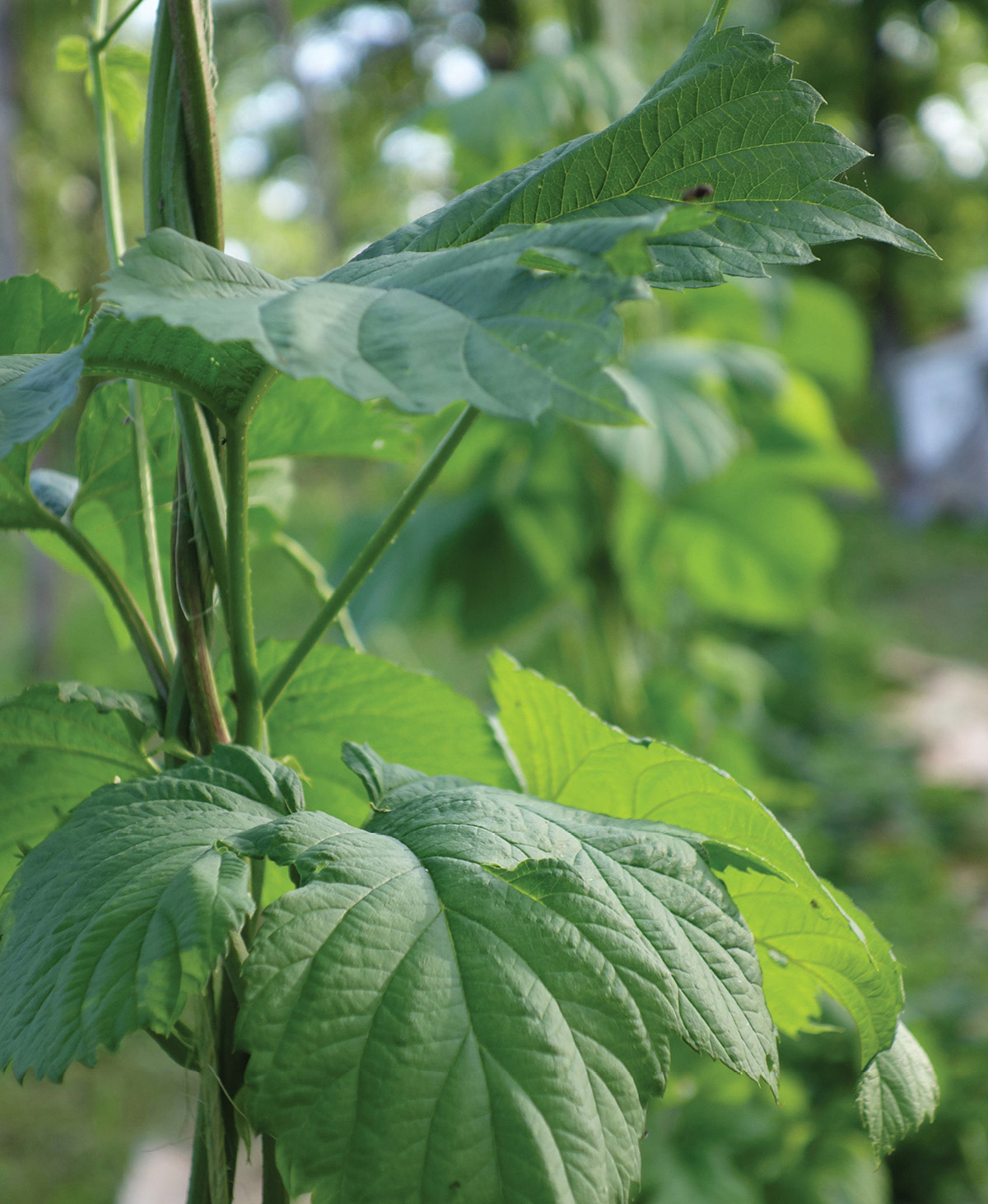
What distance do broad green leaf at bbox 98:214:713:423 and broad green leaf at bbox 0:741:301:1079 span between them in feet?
0.38

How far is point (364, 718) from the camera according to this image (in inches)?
13.4

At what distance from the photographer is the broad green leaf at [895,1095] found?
0.26 metres

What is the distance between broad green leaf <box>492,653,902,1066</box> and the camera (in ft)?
0.87

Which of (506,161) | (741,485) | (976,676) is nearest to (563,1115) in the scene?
(506,161)

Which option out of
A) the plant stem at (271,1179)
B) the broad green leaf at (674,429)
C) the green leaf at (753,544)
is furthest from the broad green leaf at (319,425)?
the green leaf at (753,544)

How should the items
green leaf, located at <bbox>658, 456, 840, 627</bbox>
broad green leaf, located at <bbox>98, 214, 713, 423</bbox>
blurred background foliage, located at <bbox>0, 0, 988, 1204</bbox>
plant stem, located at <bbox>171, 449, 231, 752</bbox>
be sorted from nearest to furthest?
broad green leaf, located at <bbox>98, 214, 713, 423</bbox>, plant stem, located at <bbox>171, 449, 231, 752</bbox>, blurred background foliage, located at <bbox>0, 0, 988, 1204</bbox>, green leaf, located at <bbox>658, 456, 840, 627</bbox>

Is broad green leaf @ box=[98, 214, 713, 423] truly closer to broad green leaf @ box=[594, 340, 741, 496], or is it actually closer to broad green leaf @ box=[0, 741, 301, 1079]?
broad green leaf @ box=[0, 741, 301, 1079]

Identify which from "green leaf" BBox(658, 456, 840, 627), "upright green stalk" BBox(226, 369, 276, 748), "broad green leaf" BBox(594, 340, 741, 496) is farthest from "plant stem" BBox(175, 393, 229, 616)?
"green leaf" BBox(658, 456, 840, 627)

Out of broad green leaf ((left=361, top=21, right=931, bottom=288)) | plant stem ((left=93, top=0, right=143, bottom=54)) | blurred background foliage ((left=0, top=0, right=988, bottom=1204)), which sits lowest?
blurred background foliage ((left=0, top=0, right=988, bottom=1204))

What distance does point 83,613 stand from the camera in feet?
17.0

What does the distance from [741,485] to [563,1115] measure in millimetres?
1500

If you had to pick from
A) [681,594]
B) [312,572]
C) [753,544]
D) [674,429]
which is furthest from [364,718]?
[681,594]

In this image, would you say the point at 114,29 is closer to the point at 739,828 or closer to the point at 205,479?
the point at 205,479

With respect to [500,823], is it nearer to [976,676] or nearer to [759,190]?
[759,190]
